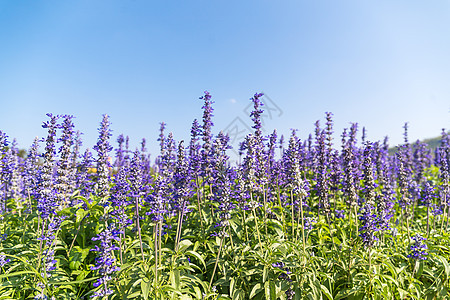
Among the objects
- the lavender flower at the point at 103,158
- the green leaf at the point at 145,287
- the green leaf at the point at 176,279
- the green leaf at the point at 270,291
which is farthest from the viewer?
the lavender flower at the point at 103,158

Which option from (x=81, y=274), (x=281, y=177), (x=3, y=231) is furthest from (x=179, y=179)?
(x=3, y=231)

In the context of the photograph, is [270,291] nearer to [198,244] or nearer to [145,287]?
[198,244]

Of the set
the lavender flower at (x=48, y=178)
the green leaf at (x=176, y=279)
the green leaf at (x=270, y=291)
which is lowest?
the green leaf at (x=270, y=291)

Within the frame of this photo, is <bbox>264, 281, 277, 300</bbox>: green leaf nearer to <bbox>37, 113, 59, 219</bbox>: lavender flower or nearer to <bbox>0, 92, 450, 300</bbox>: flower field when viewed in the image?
<bbox>0, 92, 450, 300</bbox>: flower field

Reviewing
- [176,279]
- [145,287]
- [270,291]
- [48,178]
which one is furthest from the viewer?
[48,178]

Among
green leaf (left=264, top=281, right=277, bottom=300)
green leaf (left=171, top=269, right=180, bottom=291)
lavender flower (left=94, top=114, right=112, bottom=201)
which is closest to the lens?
green leaf (left=171, top=269, right=180, bottom=291)

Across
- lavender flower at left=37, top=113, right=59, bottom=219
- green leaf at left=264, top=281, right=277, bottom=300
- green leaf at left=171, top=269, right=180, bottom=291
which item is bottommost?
green leaf at left=264, top=281, right=277, bottom=300

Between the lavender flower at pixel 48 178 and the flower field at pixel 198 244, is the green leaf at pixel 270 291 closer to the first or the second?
the flower field at pixel 198 244

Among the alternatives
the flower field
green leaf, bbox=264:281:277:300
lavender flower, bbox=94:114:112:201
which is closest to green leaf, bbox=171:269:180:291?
the flower field

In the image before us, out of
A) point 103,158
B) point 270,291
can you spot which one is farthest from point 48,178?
point 270,291

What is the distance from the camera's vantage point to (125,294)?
14.5 feet

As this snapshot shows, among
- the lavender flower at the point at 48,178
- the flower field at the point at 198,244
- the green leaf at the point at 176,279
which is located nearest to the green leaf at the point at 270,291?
the flower field at the point at 198,244

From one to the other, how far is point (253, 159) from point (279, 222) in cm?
210

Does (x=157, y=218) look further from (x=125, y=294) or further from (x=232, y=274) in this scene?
(x=232, y=274)
